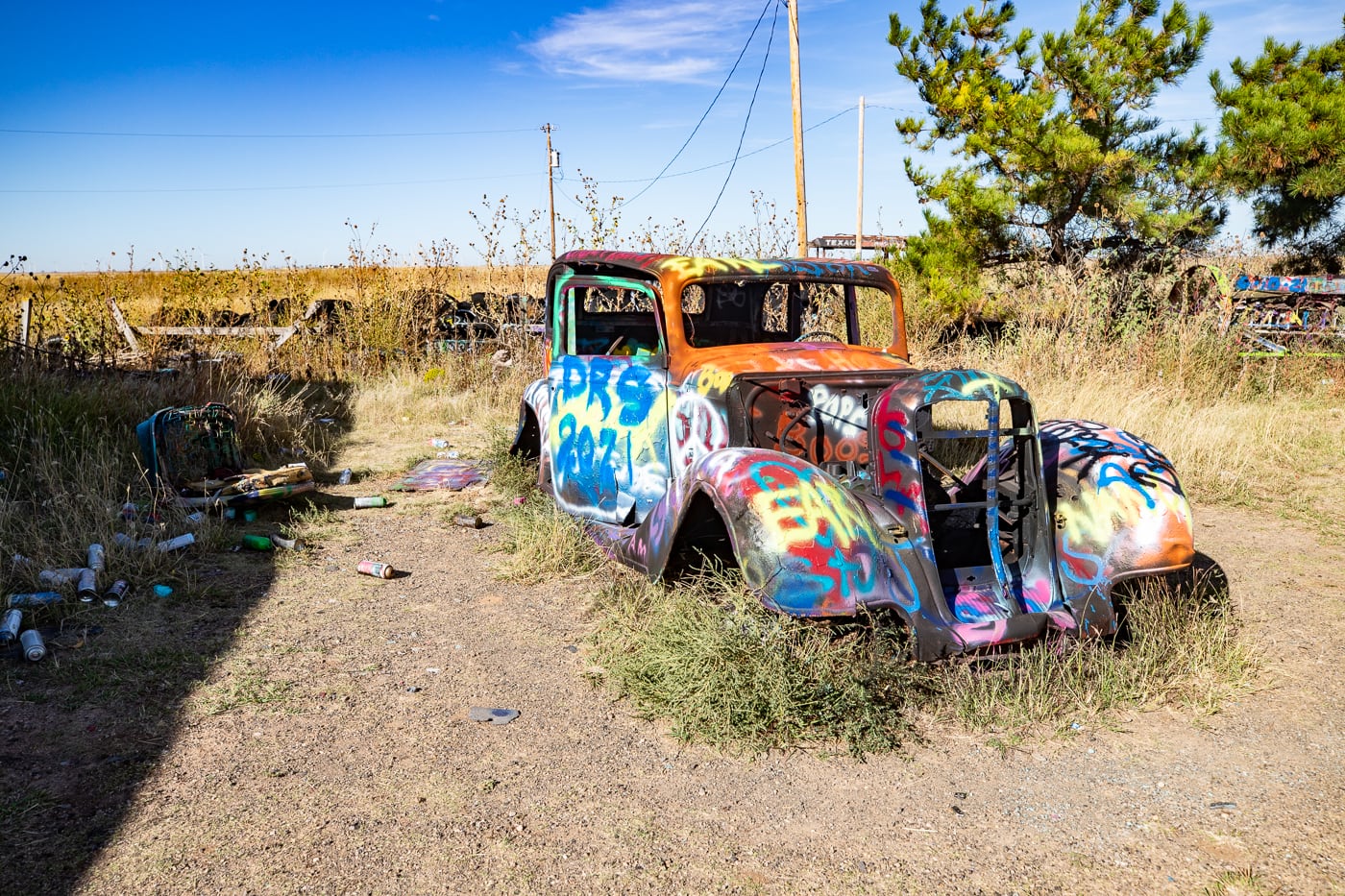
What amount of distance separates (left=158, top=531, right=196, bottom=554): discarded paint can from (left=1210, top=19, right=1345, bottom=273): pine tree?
36.9 feet

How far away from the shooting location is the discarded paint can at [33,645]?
3.86 metres

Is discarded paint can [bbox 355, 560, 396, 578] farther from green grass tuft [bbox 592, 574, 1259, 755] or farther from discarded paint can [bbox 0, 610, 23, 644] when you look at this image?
green grass tuft [bbox 592, 574, 1259, 755]

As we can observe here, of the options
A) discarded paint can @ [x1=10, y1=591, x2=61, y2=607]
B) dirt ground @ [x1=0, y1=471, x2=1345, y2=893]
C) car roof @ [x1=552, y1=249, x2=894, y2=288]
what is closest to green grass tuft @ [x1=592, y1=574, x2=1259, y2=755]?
dirt ground @ [x1=0, y1=471, x2=1345, y2=893]

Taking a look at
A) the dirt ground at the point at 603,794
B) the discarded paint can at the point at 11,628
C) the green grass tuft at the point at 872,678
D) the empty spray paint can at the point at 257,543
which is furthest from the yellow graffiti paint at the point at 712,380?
the discarded paint can at the point at 11,628

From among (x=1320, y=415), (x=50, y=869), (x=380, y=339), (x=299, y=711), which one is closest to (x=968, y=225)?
(x=1320, y=415)

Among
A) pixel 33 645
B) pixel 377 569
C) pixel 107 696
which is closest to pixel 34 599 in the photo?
pixel 33 645

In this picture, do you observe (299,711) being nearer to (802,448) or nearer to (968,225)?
(802,448)

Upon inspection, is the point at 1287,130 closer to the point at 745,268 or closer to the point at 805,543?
the point at 745,268

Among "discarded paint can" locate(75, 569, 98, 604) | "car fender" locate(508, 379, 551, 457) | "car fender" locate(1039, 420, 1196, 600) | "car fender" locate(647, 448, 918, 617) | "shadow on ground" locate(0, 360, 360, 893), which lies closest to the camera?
"shadow on ground" locate(0, 360, 360, 893)

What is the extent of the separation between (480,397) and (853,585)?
8091 millimetres

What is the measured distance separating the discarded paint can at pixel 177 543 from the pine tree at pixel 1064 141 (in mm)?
9522

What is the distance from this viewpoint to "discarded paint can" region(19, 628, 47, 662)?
3857mm

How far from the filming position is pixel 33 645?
3891 mm

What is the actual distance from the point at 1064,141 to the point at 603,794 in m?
9.74
